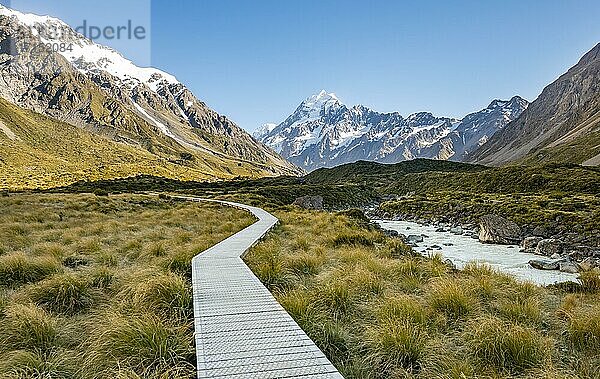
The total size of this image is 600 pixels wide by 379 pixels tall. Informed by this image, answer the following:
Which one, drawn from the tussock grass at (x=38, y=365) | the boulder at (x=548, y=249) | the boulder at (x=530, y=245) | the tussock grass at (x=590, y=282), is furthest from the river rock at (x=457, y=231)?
the tussock grass at (x=38, y=365)

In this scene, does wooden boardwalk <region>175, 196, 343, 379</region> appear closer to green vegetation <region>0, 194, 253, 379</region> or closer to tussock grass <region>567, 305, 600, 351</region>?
green vegetation <region>0, 194, 253, 379</region>

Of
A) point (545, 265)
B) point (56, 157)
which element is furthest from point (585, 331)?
point (56, 157)

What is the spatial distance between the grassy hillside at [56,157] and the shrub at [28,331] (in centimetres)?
9062

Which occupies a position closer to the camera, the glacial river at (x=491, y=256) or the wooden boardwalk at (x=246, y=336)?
the wooden boardwalk at (x=246, y=336)

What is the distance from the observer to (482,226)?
25750 mm

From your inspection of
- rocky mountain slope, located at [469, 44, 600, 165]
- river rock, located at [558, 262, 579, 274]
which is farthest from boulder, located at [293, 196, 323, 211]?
rocky mountain slope, located at [469, 44, 600, 165]

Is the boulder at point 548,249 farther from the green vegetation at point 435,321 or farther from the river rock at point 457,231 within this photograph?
the green vegetation at point 435,321

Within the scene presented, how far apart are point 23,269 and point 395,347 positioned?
8.27 m

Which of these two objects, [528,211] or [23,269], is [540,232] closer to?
[528,211]

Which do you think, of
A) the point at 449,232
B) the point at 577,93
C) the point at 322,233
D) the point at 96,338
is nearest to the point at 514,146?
the point at 577,93

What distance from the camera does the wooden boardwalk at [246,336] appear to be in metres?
4.16

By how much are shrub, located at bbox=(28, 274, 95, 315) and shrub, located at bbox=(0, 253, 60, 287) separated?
151cm

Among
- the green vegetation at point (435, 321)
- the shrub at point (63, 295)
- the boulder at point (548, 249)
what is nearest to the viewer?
the green vegetation at point (435, 321)

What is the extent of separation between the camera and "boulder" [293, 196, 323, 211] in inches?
1715
